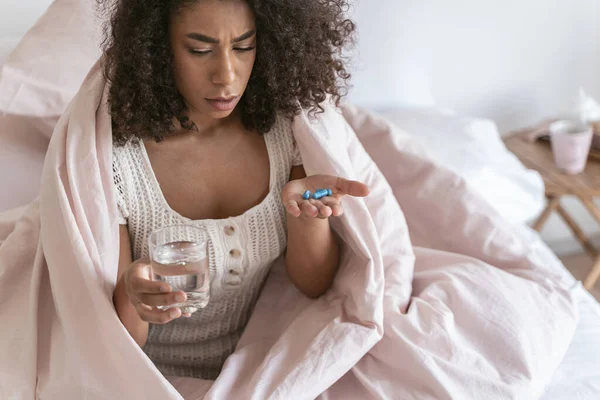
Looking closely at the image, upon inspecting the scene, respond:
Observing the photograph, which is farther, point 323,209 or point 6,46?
point 6,46

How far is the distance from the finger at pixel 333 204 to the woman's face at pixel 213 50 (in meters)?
0.20

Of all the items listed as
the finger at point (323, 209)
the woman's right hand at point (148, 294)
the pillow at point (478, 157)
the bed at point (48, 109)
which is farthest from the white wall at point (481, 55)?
the woman's right hand at point (148, 294)

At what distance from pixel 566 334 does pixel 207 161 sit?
678mm

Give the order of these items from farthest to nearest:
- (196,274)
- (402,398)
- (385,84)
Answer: (385,84) → (402,398) → (196,274)

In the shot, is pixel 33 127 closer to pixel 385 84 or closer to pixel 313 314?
pixel 313 314

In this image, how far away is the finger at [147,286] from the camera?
0.93 m

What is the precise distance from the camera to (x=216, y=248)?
1.15 metres

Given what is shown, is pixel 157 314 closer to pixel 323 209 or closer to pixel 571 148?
pixel 323 209

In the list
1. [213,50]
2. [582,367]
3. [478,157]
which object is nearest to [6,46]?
[213,50]

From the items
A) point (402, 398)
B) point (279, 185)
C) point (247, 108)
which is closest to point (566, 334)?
point (402, 398)

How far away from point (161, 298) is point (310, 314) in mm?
333

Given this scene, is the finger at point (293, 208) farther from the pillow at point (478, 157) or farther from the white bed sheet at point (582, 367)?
the pillow at point (478, 157)

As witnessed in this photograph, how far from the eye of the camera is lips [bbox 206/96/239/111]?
41.9 inches

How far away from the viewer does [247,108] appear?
1.21m
